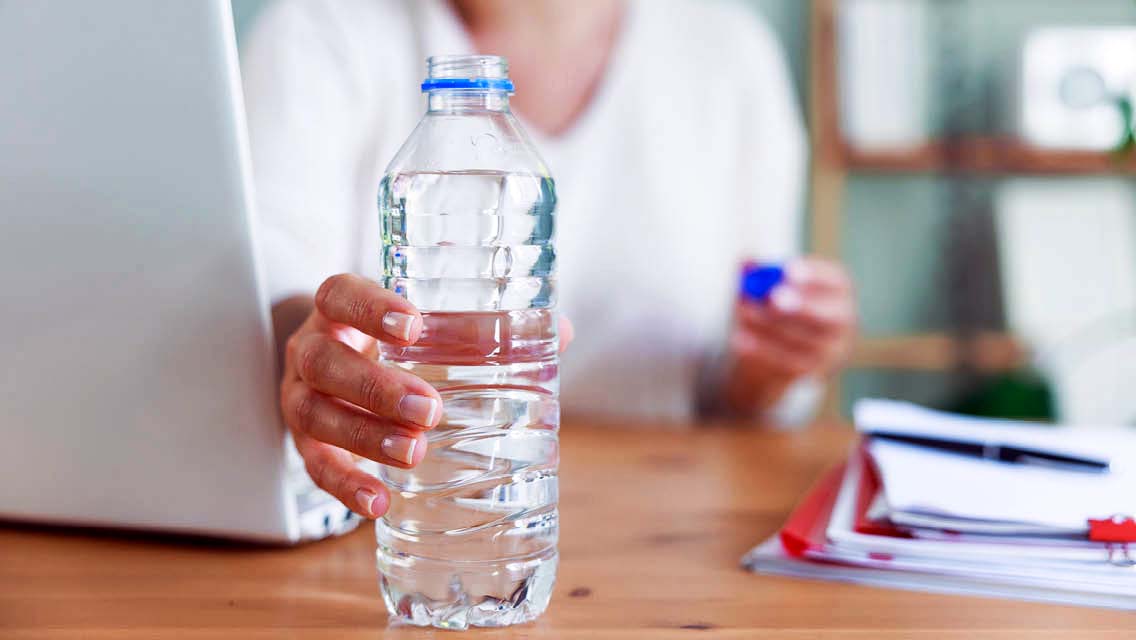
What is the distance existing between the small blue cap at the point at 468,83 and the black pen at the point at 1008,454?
51cm

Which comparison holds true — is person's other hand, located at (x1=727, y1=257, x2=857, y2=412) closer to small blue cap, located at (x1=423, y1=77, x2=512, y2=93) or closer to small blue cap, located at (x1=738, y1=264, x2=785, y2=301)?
small blue cap, located at (x1=738, y1=264, x2=785, y2=301)

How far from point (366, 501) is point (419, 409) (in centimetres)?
9

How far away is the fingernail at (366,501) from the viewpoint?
653 mm

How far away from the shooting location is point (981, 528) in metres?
0.71

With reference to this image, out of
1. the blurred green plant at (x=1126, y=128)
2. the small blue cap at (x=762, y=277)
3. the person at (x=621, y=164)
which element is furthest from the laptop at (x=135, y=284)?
the blurred green plant at (x=1126, y=128)

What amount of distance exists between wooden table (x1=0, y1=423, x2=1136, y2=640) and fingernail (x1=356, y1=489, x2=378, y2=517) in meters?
0.06

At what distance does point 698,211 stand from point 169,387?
1.11 metres

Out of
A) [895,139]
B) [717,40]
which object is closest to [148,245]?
[717,40]

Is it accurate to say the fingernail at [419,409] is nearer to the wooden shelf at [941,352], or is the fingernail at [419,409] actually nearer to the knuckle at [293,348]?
the knuckle at [293,348]

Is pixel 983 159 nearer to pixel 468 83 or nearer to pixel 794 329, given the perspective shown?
pixel 794 329

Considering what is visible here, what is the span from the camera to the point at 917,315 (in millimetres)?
2697

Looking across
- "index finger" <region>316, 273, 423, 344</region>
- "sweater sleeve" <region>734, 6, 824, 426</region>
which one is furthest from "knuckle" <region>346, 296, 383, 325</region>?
"sweater sleeve" <region>734, 6, 824, 426</region>

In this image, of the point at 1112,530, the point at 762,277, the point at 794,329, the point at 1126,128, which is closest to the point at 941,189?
the point at 794,329

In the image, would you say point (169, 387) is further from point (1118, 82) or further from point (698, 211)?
point (1118, 82)
